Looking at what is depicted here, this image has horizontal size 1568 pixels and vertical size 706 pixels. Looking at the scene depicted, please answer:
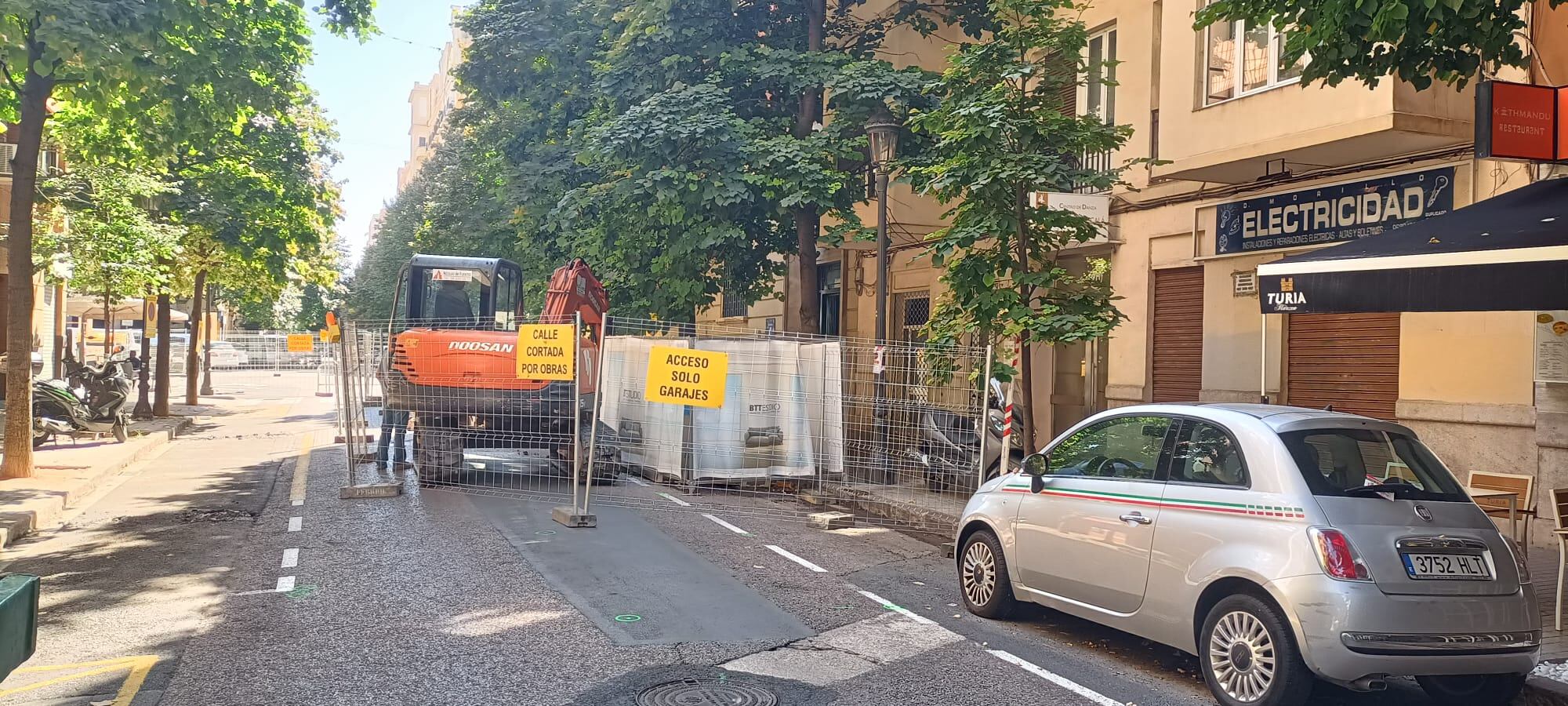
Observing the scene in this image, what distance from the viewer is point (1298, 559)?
17.6 ft

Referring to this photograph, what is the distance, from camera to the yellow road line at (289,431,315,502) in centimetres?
1327

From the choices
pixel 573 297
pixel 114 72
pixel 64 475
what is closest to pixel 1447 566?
pixel 573 297

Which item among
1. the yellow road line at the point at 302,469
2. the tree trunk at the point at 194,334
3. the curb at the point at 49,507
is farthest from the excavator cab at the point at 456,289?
the tree trunk at the point at 194,334

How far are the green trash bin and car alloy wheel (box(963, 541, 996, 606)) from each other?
545cm

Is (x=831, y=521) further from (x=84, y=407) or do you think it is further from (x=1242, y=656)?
(x=84, y=407)

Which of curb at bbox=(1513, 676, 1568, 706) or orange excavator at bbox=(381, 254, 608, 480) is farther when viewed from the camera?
orange excavator at bbox=(381, 254, 608, 480)

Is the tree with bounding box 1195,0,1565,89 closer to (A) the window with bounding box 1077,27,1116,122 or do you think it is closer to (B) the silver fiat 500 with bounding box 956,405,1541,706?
(B) the silver fiat 500 with bounding box 956,405,1541,706

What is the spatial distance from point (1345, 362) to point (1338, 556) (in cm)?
835

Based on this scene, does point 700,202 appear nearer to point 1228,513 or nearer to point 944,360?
point 944,360

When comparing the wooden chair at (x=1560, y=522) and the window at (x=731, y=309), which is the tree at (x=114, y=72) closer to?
the wooden chair at (x=1560, y=522)

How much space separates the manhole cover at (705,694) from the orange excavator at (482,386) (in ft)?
21.0

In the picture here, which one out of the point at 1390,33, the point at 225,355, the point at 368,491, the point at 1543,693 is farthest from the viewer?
the point at 225,355

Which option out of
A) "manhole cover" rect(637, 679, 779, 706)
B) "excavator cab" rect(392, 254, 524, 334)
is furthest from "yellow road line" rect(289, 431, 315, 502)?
"manhole cover" rect(637, 679, 779, 706)

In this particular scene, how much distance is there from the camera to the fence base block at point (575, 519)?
10789 mm
